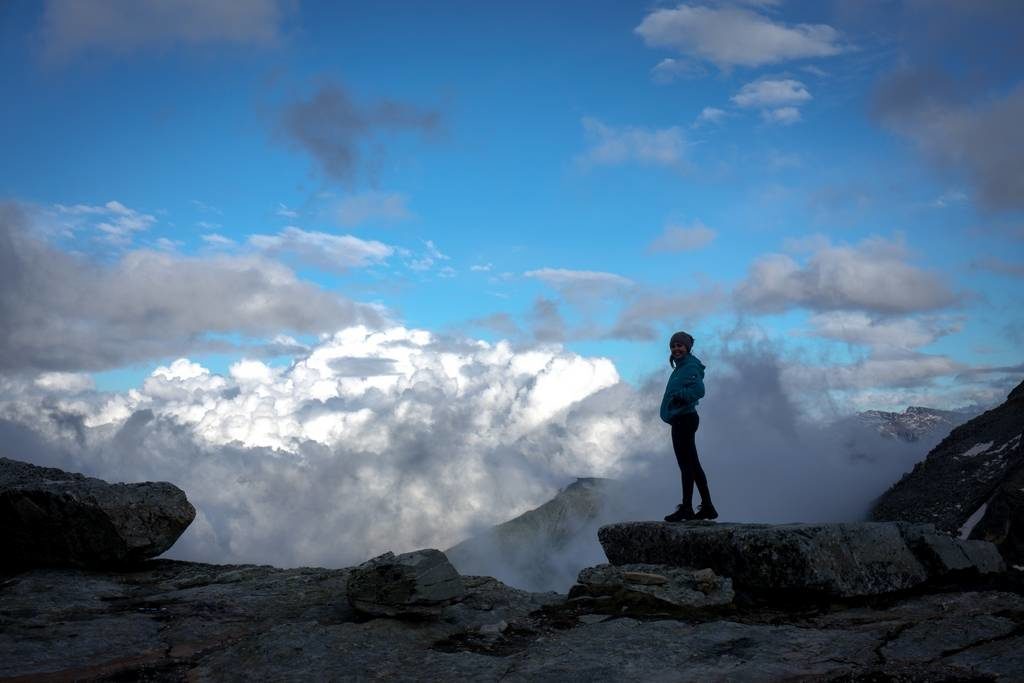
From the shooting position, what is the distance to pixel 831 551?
8945mm

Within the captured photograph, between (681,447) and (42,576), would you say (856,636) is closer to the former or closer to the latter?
(681,447)

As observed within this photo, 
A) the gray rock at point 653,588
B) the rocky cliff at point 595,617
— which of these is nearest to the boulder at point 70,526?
the rocky cliff at point 595,617

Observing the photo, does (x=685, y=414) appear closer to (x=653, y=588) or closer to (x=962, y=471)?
(x=653, y=588)

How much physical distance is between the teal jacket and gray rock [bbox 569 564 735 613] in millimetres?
2574

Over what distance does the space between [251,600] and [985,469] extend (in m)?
32.2

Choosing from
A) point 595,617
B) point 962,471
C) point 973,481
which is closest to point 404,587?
point 595,617

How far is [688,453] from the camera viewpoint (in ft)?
36.5

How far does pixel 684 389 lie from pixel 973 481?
85.9 ft

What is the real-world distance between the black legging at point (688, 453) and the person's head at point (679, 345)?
3.08ft

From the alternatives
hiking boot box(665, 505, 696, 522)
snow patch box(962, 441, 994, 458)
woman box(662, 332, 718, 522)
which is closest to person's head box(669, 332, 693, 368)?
woman box(662, 332, 718, 522)

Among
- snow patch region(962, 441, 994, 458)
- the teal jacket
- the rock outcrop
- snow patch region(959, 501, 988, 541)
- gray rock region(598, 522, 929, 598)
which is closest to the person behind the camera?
gray rock region(598, 522, 929, 598)

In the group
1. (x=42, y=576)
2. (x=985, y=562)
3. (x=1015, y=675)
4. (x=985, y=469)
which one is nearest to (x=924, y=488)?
(x=985, y=469)

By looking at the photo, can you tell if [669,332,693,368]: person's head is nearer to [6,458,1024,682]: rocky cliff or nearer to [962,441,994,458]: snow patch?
[6,458,1024,682]: rocky cliff

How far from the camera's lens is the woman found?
1116 centimetres
